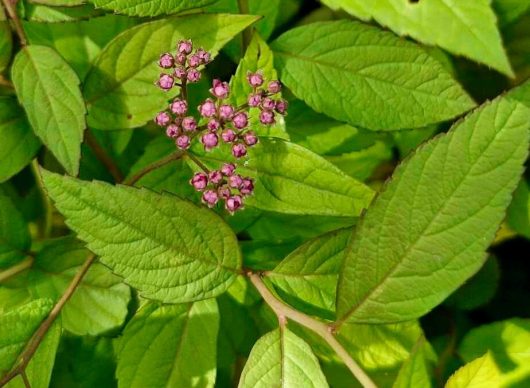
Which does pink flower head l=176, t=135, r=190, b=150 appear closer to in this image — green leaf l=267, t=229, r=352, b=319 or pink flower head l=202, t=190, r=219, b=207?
pink flower head l=202, t=190, r=219, b=207

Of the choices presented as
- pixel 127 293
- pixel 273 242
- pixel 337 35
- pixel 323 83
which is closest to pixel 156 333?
pixel 127 293

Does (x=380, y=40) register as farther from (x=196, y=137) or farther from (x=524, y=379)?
(x=524, y=379)

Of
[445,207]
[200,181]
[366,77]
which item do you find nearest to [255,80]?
[200,181]

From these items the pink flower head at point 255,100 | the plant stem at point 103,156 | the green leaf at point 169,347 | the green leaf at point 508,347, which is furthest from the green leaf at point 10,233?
the green leaf at point 508,347

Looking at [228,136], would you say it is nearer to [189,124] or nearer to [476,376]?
[189,124]

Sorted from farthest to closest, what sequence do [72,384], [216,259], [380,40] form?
[72,384] < [380,40] < [216,259]

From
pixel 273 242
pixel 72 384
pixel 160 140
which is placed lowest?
pixel 72 384
